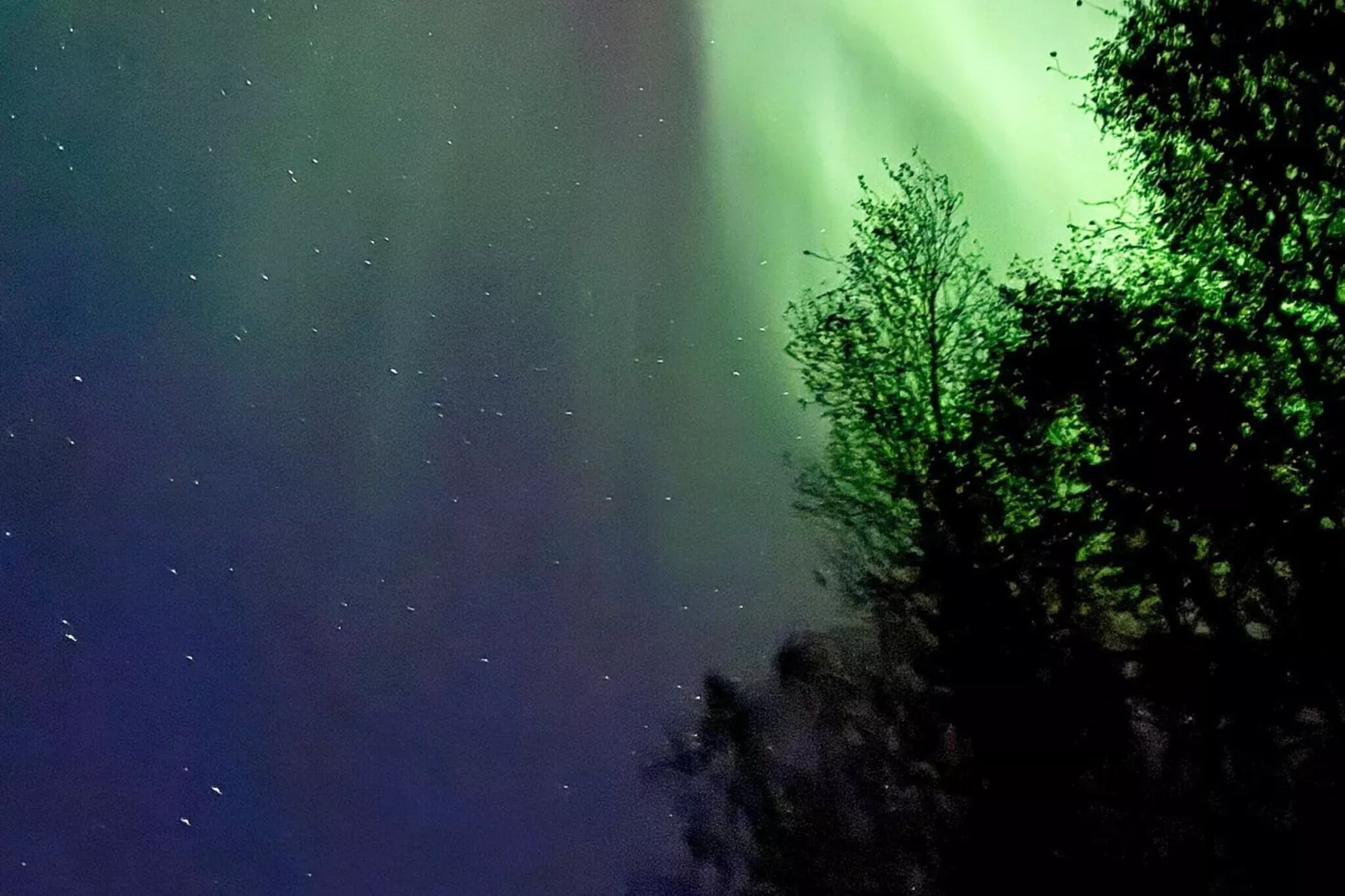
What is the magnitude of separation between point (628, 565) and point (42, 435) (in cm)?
112

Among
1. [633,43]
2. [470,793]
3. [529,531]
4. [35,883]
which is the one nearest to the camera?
[35,883]

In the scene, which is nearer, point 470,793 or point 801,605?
point 470,793

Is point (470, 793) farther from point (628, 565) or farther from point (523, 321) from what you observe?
point (523, 321)

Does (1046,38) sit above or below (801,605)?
above

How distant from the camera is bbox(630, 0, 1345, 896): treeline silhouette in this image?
175 cm

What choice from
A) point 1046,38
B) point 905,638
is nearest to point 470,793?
point 905,638

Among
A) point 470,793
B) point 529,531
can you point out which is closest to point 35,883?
point 470,793

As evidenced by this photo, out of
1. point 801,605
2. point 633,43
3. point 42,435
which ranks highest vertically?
point 633,43

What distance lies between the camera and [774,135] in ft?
6.37

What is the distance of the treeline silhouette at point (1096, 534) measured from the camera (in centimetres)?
175

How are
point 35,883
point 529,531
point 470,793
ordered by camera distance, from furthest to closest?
point 529,531 → point 470,793 → point 35,883

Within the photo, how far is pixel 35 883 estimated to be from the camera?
1.47m

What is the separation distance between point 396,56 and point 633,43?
0.51 meters

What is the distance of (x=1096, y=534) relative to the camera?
1905mm
